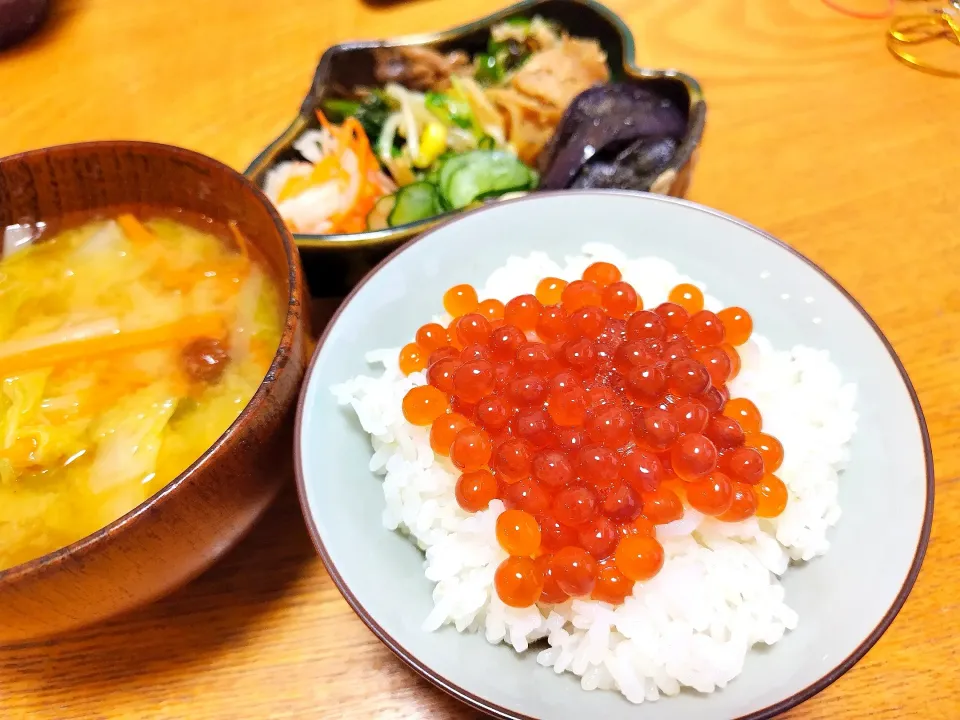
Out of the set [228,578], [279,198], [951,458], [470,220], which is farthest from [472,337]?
[951,458]

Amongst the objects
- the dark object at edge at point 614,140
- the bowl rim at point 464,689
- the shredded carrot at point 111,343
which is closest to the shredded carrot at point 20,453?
the shredded carrot at point 111,343

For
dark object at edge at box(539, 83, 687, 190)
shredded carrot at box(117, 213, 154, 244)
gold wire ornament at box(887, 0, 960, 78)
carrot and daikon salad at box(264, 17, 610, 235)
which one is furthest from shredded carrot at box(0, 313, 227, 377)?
gold wire ornament at box(887, 0, 960, 78)

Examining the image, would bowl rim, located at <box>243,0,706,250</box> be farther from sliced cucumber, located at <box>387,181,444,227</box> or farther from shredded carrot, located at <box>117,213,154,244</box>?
shredded carrot, located at <box>117,213,154,244</box>

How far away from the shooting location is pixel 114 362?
55.2 inches

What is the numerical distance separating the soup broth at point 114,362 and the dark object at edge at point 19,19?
59.6 inches

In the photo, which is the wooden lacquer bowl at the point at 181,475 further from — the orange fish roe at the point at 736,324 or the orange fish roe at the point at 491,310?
the orange fish roe at the point at 736,324

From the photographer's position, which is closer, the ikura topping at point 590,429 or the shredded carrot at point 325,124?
the ikura topping at point 590,429

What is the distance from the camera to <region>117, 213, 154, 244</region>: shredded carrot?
1.55 meters

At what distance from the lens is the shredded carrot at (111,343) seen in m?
1.38

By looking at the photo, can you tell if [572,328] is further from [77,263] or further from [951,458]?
[77,263]

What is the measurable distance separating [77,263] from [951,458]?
197 centimetres

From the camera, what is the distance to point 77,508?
1.19 metres

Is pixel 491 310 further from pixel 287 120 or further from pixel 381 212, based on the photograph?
pixel 287 120

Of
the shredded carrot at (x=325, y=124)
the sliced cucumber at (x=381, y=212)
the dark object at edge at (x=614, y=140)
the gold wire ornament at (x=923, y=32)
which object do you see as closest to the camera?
the dark object at edge at (x=614, y=140)
